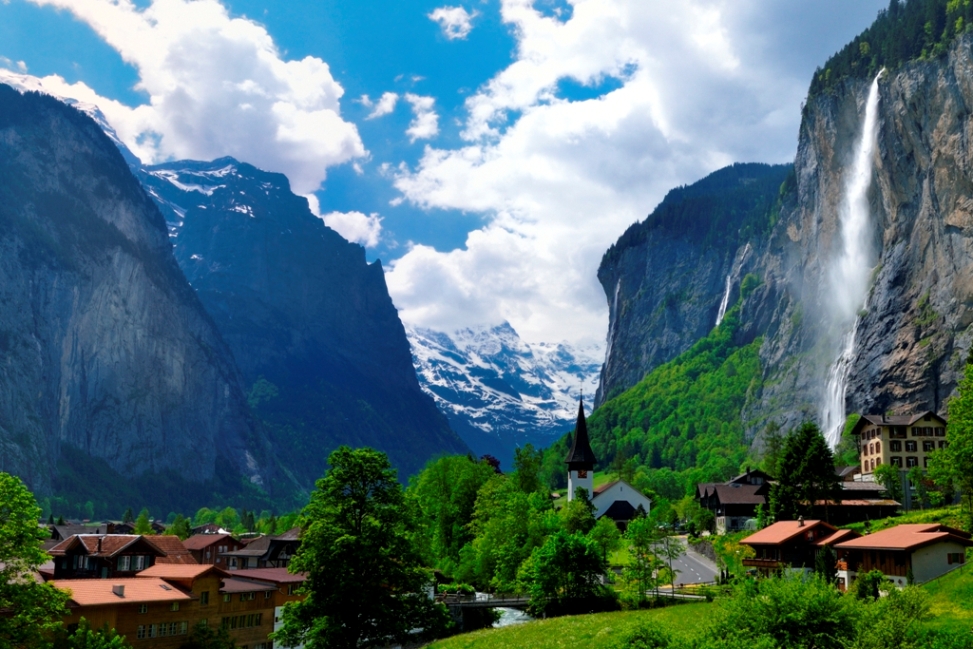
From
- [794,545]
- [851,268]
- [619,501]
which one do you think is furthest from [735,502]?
[851,268]

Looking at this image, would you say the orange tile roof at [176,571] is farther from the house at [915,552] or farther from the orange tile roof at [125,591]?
the house at [915,552]

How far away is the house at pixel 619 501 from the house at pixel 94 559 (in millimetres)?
75224

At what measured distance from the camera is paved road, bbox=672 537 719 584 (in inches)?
3442

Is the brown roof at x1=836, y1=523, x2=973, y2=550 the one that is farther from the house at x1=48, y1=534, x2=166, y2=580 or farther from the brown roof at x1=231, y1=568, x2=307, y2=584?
the house at x1=48, y1=534, x2=166, y2=580

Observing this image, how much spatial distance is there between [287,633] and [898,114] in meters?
150

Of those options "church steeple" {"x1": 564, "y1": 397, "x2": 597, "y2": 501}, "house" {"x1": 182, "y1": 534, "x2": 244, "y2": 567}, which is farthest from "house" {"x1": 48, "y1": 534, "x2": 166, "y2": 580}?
"church steeple" {"x1": 564, "y1": 397, "x2": 597, "y2": 501}

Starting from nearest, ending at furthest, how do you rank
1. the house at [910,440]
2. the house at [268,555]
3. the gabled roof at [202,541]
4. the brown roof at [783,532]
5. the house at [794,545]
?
the house at [794,545] → the brown roof at [783,532] → the gabled roof at [202,541] → the house at [268,555] → the house at [910,440]

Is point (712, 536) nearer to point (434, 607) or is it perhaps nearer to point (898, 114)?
point (434, 607)

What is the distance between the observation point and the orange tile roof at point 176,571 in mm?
73562

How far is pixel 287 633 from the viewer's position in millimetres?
54625

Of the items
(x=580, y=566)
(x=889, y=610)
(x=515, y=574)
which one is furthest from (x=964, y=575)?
(x=515, y=574)

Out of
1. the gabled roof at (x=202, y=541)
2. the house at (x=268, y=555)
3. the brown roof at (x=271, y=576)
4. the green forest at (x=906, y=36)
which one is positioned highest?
the green forest at (x=906, y=36)

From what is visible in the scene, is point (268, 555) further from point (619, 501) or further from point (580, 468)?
point (619, 501)

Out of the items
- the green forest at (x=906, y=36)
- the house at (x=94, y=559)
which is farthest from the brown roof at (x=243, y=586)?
the green forest at (x=906, y=36)
